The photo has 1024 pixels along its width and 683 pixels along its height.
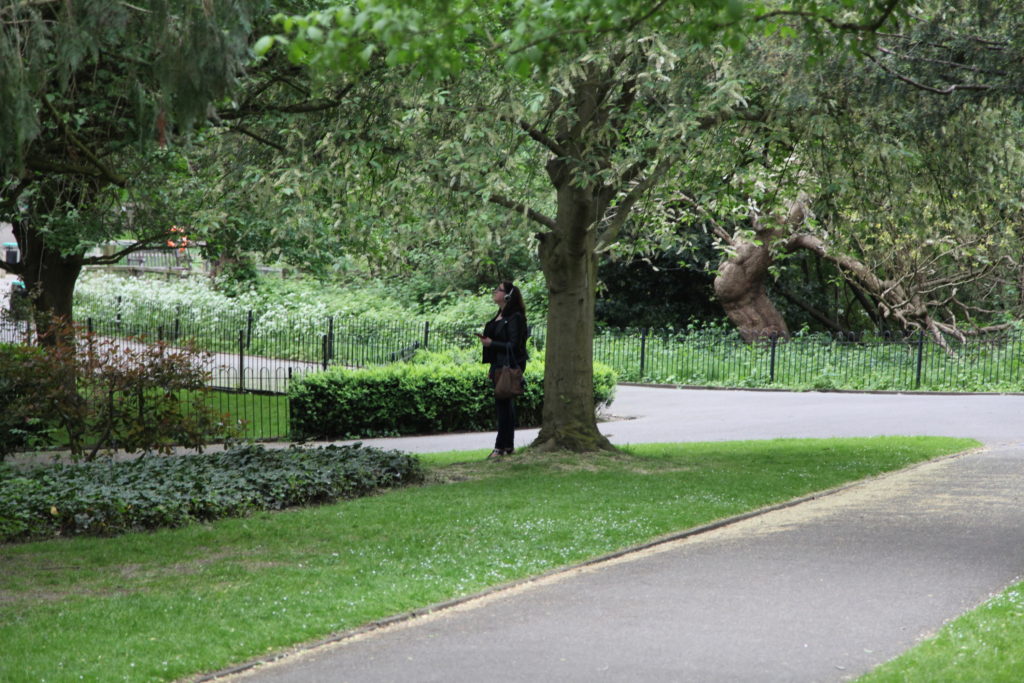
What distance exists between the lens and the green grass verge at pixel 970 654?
5082mm

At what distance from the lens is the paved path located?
17.6 ft

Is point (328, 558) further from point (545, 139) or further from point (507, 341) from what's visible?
point (545, 139)

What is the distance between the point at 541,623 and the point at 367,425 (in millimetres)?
11061

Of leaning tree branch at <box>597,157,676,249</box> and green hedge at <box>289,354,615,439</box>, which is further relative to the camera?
green hedge at <box>289,354,615,439</box>

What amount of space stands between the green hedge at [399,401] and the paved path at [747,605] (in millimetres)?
7917

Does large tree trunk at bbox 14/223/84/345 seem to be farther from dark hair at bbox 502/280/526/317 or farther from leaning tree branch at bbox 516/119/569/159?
leaning tree branch at bbox 516/119/569/159

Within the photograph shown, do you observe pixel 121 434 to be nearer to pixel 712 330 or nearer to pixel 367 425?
pixel 367 425

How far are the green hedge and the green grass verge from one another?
1110 centimetres

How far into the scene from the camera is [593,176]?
1083 cm

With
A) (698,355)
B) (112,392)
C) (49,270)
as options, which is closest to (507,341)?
(112,392)

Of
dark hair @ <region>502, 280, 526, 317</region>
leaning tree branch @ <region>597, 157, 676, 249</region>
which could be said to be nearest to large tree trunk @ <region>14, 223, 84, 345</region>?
dark hair @ <region>502, 280, 526, 317</region>

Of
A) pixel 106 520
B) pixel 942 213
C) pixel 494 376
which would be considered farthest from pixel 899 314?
pixel 106 520

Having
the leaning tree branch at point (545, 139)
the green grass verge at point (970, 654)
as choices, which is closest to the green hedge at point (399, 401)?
the leaning tree branch at point (545, 139)

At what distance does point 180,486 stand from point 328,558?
233 cm
